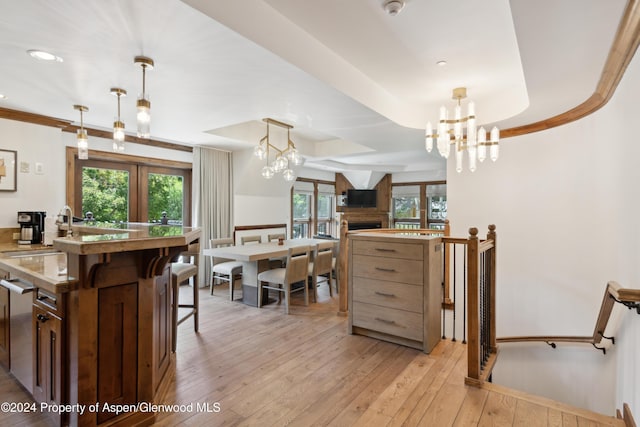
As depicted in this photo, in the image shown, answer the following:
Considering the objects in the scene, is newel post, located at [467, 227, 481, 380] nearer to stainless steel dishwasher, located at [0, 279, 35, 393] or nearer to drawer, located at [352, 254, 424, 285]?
drawer, located at [352, 254, 424, 285]

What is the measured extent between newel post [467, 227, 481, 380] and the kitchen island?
2.01 meters

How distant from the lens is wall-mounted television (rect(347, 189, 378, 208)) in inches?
345

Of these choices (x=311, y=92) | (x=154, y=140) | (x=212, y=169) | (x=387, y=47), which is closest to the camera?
(x=387, y=47)

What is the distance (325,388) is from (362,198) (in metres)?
6.81

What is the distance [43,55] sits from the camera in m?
2.26

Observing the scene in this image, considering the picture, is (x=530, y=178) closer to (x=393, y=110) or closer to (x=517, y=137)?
(x=517, y=137)

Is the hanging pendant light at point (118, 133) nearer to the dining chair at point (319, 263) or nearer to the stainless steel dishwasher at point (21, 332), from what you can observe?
the stainless steel dishwasher at point (21, 332)

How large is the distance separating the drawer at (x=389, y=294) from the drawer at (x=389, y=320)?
0.17ft

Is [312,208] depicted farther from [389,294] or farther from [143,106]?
[143,106]

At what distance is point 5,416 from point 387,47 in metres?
3.61

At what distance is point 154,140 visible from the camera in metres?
5.00

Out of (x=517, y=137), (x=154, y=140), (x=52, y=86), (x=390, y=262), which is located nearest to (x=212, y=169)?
(x=154, y=140)

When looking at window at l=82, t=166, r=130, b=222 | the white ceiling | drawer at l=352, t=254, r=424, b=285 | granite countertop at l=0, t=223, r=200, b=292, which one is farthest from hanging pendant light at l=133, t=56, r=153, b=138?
window at l=82, t=166, r=130, b=222

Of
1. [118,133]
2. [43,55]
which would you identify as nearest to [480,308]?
[118,133]
